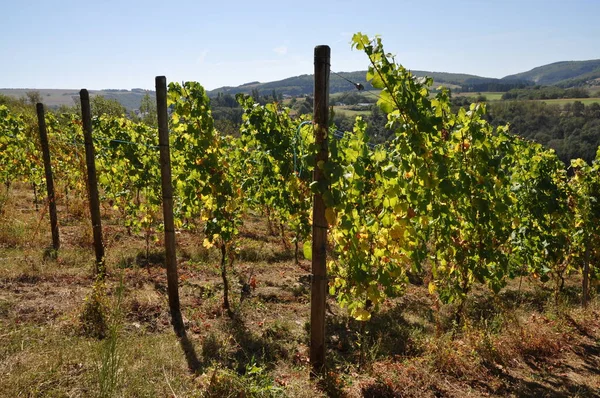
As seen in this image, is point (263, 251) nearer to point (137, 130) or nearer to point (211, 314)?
point (211, 314)

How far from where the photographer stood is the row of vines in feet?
11.3

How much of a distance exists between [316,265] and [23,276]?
5.22 m

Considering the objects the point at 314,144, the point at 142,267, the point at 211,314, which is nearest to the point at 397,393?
the point at 314,144

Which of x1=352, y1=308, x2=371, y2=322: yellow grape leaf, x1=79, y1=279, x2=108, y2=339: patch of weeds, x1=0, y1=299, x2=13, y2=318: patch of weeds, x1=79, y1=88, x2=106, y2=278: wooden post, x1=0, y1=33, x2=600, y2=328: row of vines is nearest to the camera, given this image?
x1=0, y1=33, x2=600, y2=328: row of vines

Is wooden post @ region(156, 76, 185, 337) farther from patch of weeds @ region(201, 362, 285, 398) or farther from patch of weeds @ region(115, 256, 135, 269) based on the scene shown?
patch of weeds @ region(115, 256, 135, 269)

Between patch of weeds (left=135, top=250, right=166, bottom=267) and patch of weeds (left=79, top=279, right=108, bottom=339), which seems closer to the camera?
patch of weeds (left=79, top=279, right=108, bottom=339)

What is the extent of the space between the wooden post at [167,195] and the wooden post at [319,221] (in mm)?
2021

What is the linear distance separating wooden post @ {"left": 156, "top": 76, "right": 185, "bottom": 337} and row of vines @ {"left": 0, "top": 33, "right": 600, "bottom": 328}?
0.40 metres

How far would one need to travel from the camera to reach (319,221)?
3.39 meters

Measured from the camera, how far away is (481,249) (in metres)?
4.73

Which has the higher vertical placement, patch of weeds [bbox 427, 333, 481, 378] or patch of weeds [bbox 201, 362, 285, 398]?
patch of weeds [bbox 201, 362, 285, 398]

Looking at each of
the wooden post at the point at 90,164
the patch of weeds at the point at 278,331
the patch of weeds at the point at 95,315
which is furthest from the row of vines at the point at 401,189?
the patch of weeds at the point at 95,315

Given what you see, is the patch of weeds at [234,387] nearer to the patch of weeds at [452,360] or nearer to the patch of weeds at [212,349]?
the patch of weeds at [212,349]

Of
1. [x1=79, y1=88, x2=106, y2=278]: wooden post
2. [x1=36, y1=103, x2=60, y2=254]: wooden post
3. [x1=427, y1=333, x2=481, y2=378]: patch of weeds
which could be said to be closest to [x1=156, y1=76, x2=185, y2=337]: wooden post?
[x1=79, y1=88, x2=106, y2=278]: wooden post
